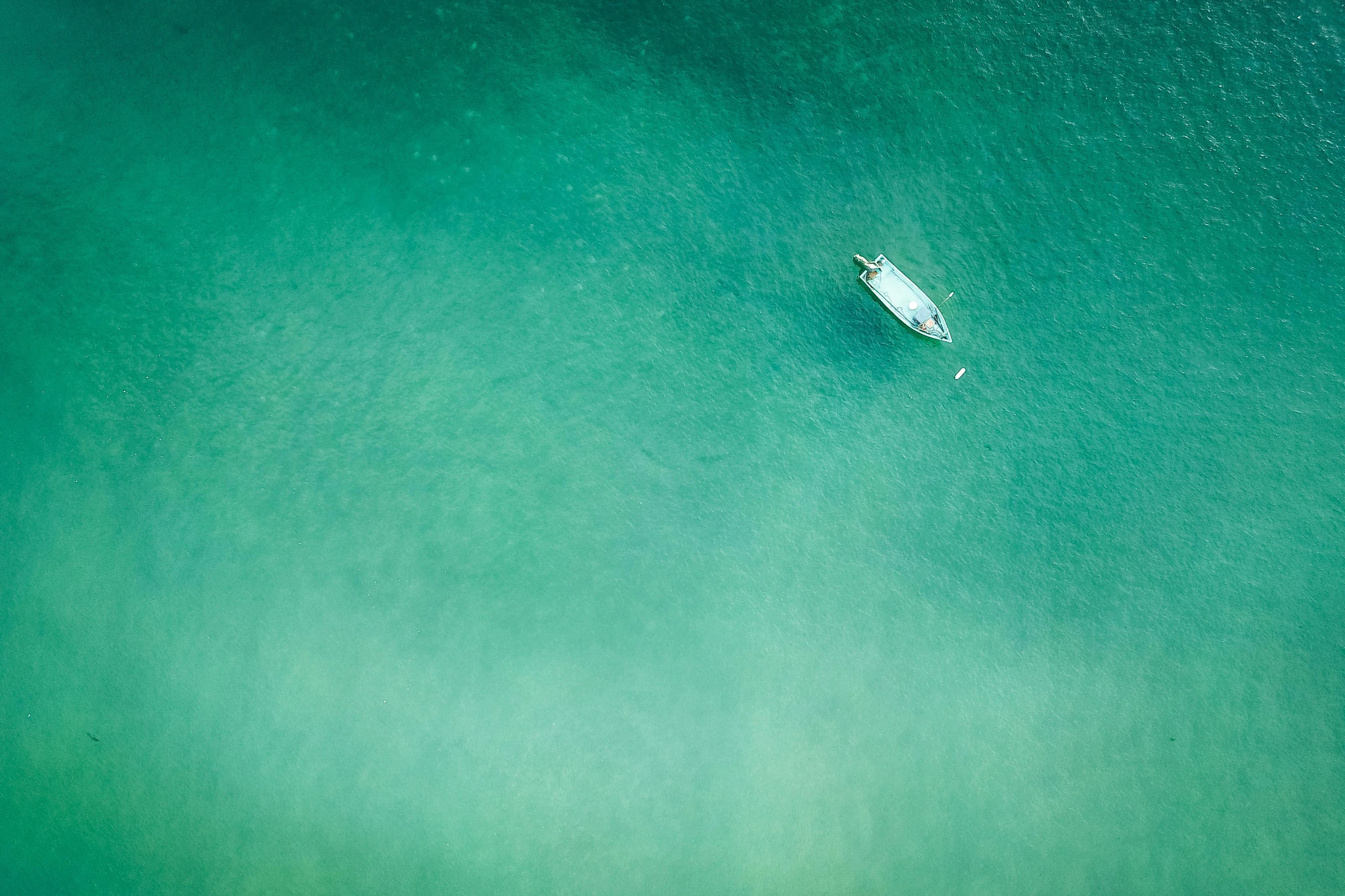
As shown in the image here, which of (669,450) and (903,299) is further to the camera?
(669,450)

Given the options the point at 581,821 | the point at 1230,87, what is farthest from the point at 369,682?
the point at 1230,87

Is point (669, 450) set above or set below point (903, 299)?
below

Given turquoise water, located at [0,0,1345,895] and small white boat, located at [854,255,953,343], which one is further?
small white boat, located at [854,255,953,343]

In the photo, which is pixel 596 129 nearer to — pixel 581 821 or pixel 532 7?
pixel 532 7

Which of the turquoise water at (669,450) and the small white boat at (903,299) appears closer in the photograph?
the turquoise water at (669,450)
